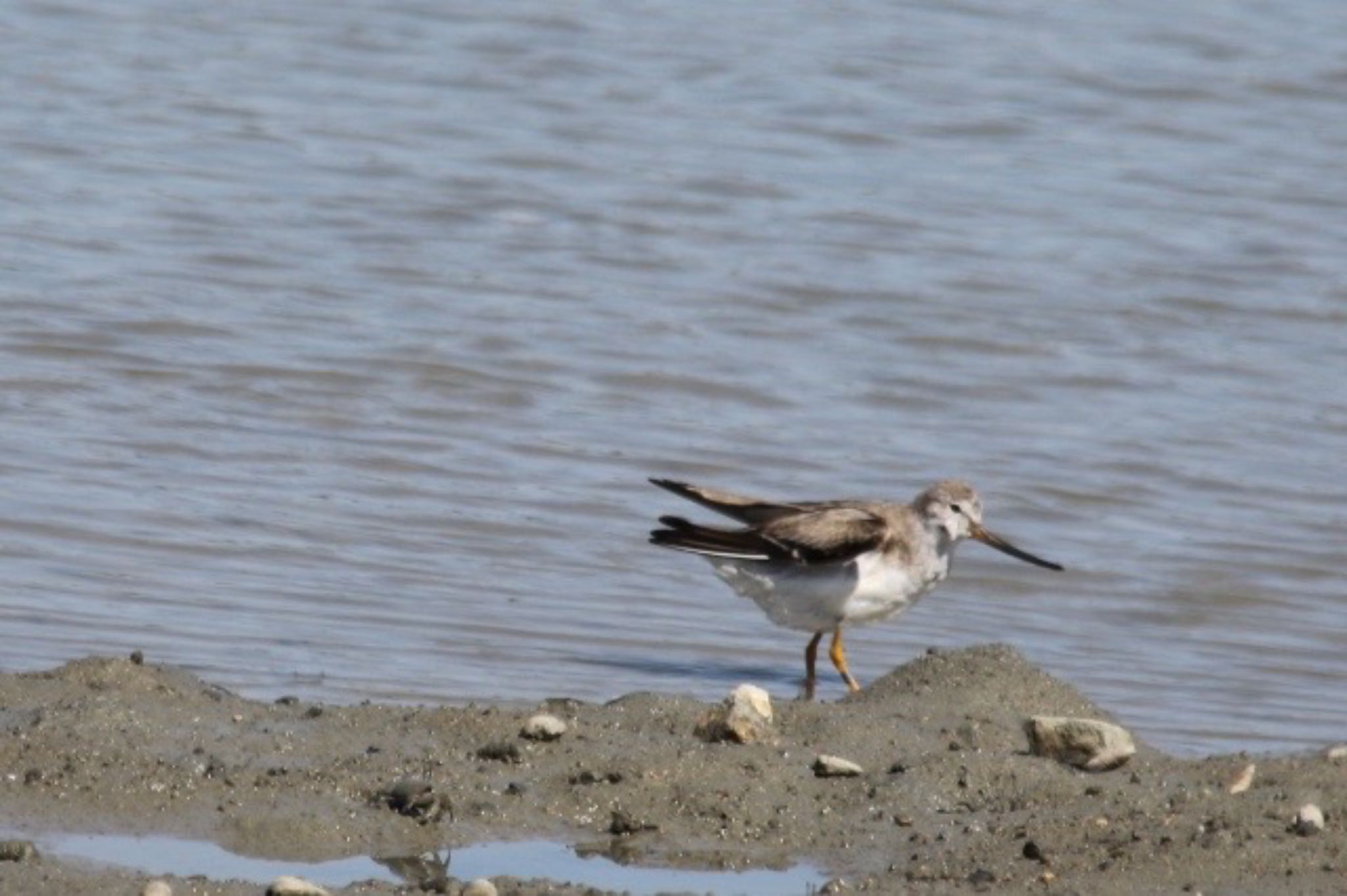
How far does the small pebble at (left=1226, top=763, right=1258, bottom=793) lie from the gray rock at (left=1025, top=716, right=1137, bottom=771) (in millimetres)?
329

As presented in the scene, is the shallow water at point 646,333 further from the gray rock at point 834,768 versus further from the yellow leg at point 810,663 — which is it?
the gray rock at point 834,768

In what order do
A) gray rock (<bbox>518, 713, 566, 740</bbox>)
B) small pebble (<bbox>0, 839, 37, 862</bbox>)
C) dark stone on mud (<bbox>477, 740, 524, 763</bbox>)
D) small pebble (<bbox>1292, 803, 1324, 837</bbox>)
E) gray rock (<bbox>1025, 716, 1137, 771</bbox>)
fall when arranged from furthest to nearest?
gray rock (<bbox>1025, 716, 1137, 771</bbox>)
gray rock (<bbox>518, 713, 566, 740</bbox>)
dark stone on mud (<bbox>477, 740, 524, 763</bbox>)
small pebble (<bbox>1292, 803, 1324, 837</bbox>)
small pebble (<bbox>0, 839, 37, 862</bbox>)

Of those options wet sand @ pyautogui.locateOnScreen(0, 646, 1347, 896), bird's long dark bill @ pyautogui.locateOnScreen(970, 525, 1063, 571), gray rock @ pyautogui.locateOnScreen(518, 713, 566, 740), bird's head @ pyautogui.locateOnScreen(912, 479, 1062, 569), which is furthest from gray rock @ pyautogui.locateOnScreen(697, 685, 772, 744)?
bird's long dark bill @ pyautogui.locateOnScreen(970, 525, 1063, 571)

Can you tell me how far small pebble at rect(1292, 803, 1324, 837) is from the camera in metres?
5.57

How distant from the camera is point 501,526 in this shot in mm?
9648

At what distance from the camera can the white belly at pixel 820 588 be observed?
8.24 metres

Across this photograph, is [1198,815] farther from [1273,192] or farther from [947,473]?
[1273,192]

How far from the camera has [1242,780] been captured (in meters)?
6.24

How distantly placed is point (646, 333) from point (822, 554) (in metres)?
4.07

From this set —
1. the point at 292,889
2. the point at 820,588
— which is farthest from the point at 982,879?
the point at 820,588

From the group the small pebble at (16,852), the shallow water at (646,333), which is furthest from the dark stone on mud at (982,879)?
the shallow water at (646,333)

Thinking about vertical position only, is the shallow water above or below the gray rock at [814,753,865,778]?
below

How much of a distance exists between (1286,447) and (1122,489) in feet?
3.26

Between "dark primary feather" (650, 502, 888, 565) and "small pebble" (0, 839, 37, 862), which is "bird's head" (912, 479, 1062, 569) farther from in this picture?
"small pebble" (0, 839, 37, 862)
